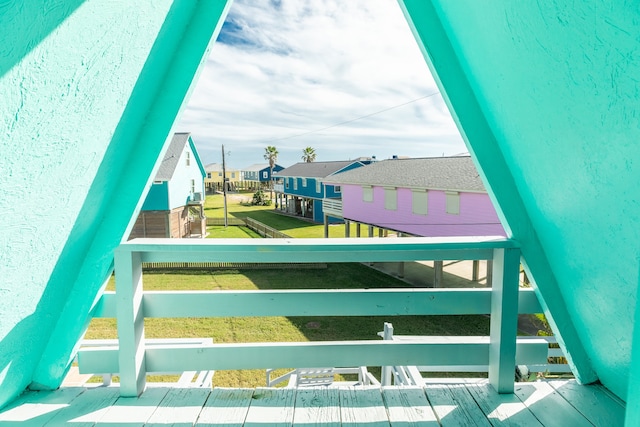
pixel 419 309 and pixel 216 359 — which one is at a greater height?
pixel 419 309

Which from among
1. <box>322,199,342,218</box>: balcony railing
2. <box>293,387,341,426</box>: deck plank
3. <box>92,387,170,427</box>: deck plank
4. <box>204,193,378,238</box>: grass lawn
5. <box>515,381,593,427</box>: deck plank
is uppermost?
<box>92,387,170,427</box>: deck plank

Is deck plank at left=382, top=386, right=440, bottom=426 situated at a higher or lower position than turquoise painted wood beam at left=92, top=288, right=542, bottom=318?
lower

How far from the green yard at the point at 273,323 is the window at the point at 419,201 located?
2769mm

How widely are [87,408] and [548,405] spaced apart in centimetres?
227

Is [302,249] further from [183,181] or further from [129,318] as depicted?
[183,181]

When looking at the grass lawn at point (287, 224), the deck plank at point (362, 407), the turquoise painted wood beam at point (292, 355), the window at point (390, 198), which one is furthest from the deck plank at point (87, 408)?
the grass lawn at point (287, 224)

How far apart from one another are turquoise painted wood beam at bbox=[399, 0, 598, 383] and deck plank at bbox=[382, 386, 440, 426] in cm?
81

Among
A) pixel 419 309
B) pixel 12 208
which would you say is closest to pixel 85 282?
pixel 12 208

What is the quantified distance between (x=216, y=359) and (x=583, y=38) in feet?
6.68

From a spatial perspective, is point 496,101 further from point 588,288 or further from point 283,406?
point 283,406

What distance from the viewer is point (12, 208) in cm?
109

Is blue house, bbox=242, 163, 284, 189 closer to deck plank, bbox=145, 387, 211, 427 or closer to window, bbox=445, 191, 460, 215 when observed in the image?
window, bbox=445, 191, 460, 215

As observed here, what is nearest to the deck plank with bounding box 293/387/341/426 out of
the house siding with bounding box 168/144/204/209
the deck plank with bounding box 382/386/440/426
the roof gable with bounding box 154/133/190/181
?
the deck plank with bounding box 382/386/440/426

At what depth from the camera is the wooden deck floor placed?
1.53 meters
